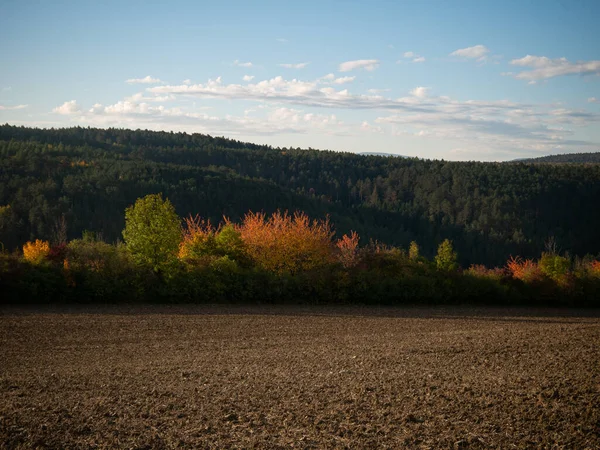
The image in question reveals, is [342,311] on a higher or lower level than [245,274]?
lower

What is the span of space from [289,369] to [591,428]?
785 centimetres

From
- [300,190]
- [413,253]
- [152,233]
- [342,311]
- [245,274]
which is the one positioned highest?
[300,190]

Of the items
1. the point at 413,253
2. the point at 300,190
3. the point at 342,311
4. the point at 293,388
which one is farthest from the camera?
the point at 300,190

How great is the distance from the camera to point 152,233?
31.8m

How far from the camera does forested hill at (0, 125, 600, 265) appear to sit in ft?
309

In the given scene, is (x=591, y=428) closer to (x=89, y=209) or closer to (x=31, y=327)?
(x=31, y=327)

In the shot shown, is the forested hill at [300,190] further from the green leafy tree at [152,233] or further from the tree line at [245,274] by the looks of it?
the tree line at [245,274]

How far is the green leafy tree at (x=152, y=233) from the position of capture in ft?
104

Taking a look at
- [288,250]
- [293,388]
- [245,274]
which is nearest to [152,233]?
[245,274]

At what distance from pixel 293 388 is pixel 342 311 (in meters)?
18.5

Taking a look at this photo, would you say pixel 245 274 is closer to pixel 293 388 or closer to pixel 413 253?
pixel 293 388

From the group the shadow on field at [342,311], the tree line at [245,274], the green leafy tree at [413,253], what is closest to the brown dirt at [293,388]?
the shadow on field at [342,311]

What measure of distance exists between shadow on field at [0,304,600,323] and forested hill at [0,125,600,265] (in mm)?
58510

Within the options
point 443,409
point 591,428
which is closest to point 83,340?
point 443,409
